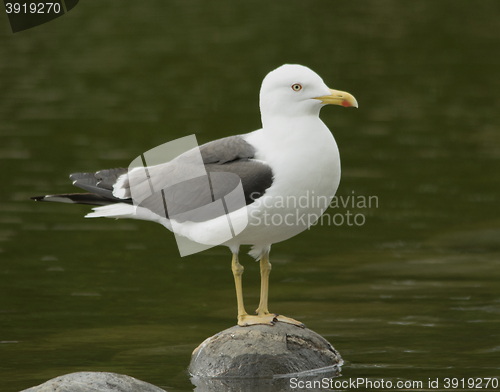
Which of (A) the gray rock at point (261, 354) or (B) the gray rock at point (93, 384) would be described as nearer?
(B) the gray rock at point (93, 384)

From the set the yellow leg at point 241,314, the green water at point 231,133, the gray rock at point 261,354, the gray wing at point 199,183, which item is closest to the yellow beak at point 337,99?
the gray wing at point 199,183

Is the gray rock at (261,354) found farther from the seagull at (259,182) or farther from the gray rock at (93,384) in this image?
the gray rock at (93,384)

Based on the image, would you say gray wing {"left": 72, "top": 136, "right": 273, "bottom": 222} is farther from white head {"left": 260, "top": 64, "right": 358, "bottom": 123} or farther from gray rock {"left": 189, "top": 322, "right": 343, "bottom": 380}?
gray rock {"left": 189, "top": 322, "right": 343, "bottom": 380}

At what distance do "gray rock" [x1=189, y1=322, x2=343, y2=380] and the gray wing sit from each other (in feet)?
4.85

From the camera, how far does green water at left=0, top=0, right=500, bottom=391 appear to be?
34.9 ft

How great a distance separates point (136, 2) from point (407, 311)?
1274 inches

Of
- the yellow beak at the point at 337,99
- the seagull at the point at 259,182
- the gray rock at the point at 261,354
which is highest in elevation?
the yellow beak at the point at 337,99

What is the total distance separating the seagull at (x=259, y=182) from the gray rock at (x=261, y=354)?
200 mm

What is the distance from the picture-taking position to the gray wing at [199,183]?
8680mm

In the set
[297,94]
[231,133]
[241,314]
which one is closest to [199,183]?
[297,94]

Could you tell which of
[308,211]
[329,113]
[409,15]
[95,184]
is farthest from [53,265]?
[409,15]

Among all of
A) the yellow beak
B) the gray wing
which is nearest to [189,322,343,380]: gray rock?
the gray wing

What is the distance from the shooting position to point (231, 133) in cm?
2159

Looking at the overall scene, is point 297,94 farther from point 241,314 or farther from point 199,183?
point 241,314
